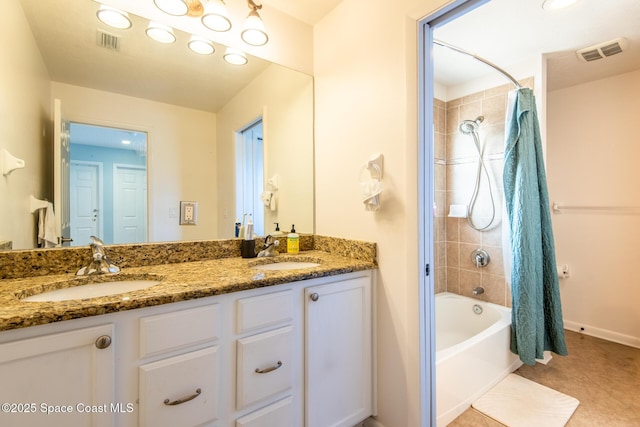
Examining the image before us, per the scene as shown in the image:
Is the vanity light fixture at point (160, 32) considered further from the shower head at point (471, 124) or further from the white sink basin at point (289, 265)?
the shower head at point (471, 124)

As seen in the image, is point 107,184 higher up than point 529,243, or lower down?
higher up

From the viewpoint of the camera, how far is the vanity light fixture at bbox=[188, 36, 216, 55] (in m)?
1.49

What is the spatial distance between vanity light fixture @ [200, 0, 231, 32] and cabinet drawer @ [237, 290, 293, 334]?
132cm

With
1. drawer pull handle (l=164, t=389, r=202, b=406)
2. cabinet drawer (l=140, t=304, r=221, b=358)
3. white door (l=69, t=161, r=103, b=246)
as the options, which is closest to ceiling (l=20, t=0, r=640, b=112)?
white door (l=69, t=161, r=103, b=246)

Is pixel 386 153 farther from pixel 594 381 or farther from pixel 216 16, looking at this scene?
pixel 594 381

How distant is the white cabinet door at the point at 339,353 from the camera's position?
1.23 metres

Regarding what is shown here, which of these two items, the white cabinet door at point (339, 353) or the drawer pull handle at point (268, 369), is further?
the white cabinet door at point (339, 353)

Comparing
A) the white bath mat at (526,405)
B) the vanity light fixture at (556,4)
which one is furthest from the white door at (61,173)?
the vanity light fixture at (556,4)

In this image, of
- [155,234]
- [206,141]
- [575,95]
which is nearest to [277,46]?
[206,141]

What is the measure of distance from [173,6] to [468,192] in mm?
2555

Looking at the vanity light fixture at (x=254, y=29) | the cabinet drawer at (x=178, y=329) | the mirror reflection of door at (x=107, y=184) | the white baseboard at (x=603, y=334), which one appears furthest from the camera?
the white baseboard at (x=603, y=334)

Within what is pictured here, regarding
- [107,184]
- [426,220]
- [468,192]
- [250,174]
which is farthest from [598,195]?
[107,184]

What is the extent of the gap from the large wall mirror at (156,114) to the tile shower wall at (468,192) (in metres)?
1.53

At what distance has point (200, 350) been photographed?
965mm
